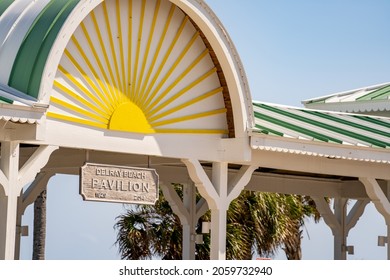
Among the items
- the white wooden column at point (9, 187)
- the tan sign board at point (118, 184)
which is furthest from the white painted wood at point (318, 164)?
the white wooden column at point (9, 187)

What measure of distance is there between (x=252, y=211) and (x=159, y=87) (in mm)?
16624

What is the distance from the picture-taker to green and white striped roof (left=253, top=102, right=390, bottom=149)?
2166 centimetres

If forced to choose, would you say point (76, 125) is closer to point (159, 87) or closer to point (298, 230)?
point (159, 87)

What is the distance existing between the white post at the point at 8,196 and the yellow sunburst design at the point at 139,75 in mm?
934

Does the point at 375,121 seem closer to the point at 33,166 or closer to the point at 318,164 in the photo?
the point at 318,164

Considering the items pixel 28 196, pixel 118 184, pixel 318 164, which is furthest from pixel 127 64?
pixel 28 196

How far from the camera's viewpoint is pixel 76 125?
18.4 meters

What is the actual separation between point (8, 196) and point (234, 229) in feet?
60.5

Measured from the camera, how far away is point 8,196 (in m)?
17.3

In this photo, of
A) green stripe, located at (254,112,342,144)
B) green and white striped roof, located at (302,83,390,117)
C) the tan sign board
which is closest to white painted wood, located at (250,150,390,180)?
green stripe, located at (254,112,342,144)

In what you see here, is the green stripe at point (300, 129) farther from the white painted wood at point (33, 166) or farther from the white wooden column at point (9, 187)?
the white wooden column at point (9, 187)

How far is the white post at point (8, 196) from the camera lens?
684 inches

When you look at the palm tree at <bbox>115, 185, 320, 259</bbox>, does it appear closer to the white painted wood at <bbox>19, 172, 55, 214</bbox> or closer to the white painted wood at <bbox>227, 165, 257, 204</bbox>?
the white painted wood at <bbox>19, 172, 55, 214</bbox>

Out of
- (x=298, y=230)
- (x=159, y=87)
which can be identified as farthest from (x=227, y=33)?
(x=298, y=230)
